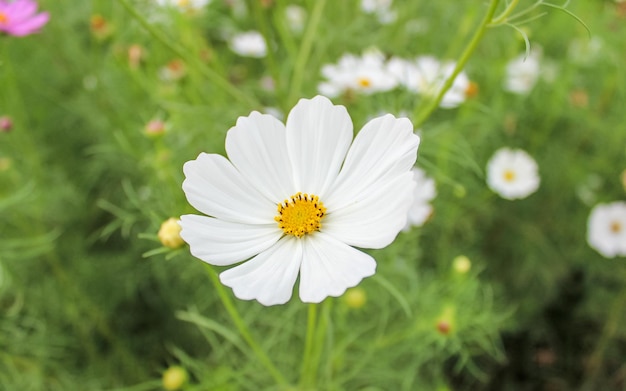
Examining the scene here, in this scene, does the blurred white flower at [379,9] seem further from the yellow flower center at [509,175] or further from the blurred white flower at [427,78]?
the yellow flower center at [509,175]

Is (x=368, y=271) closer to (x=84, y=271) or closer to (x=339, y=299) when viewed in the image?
(x=339, y=299)

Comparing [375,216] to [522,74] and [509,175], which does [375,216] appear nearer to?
[509,175]

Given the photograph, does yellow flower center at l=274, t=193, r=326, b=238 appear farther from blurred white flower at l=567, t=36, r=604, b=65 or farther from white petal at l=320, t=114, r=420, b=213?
blurred white flower at l=567, t=36, r=604, b=65

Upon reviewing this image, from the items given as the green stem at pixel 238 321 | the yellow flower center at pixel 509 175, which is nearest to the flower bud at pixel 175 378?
the green stem at pixel 238 321

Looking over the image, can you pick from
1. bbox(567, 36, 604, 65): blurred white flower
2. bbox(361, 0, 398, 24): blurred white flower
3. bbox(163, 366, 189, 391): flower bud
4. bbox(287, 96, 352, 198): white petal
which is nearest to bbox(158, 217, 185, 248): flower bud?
bbox(287, 96, 352, 198): white petal

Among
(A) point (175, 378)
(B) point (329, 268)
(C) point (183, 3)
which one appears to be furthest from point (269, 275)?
(C) point (183, 3)

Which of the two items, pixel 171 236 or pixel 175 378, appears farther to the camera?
pixel 175 378
